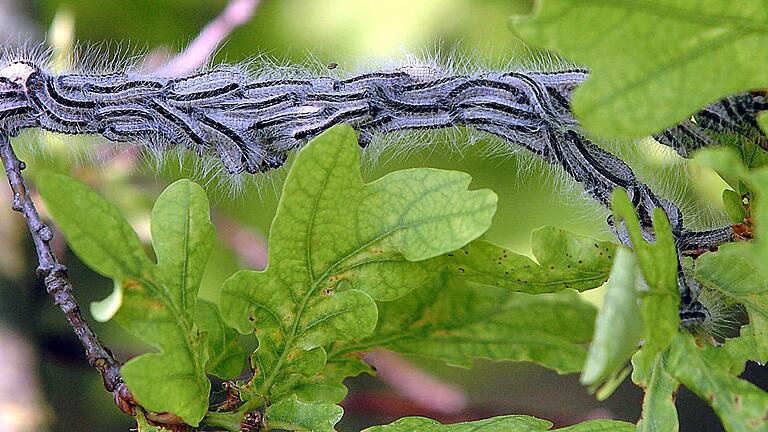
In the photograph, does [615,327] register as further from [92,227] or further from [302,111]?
[302,111]

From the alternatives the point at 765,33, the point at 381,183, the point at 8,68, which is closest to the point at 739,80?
the point at 765,33

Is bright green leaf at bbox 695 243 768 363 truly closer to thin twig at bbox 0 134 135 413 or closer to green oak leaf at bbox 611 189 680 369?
green oak leaf at bbox 611 189 680 369

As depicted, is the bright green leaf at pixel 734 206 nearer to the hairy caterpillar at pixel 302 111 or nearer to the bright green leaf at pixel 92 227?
the hairy caterpillar at pixel 302 111

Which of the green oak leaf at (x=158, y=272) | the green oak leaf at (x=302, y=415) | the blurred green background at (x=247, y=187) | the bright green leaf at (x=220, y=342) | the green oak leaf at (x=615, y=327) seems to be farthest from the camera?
the blurred green background at (x=247, y=187)

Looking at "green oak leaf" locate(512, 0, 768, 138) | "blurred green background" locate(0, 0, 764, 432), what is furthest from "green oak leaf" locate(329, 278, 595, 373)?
"blurred green background" locate(0, 0, 764, 432)

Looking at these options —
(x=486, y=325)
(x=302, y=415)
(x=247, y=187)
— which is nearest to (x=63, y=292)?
(x=302, y=415)

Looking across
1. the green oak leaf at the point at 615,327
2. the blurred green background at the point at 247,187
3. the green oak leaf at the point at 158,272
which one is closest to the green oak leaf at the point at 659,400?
the green oak leaf at the point at 615,327

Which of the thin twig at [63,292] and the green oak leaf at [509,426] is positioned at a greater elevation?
the thin twig at [63,292]
